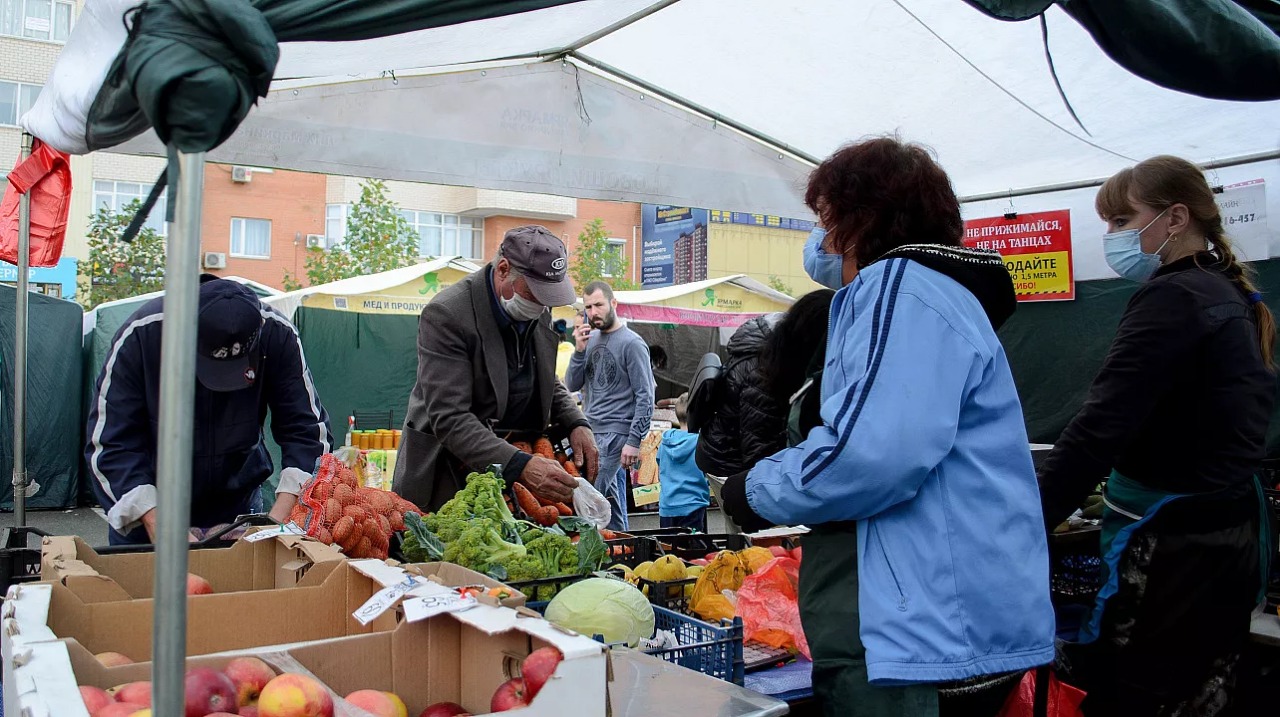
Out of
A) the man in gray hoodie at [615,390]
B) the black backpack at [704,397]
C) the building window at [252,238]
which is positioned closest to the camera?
the black backpack at [704,397]

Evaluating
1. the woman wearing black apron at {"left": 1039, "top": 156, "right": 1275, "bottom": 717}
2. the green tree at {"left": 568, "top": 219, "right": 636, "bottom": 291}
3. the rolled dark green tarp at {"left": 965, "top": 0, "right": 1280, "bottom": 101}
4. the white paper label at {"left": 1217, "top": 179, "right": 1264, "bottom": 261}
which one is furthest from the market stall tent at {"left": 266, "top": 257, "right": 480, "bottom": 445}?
the green tree at {"left": 568, "top": 219, "right": 636, "bottom": 291}

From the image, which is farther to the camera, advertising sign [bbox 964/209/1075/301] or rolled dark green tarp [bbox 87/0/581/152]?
advertising sign [bbox 964/209/1075/301]

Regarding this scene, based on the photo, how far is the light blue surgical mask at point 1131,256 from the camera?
10.5 feet

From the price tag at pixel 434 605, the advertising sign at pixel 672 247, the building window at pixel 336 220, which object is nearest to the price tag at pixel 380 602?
the price tag at pixel 434 605

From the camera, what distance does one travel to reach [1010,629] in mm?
1864

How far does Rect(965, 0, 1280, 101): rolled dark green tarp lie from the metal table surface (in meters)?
1.98

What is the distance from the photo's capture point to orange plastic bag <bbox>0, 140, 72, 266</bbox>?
Result: 4.36 metres

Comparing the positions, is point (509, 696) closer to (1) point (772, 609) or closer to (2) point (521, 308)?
(1) point (772, 609)

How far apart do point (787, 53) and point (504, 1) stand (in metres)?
2.79

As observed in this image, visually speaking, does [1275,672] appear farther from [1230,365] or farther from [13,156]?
[13,156]

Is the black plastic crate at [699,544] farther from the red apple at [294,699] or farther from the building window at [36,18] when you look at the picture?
the building window at [36,18]

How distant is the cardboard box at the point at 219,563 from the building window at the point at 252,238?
1283 inches

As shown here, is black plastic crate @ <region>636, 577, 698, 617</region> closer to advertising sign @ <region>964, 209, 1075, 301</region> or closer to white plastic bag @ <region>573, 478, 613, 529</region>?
white plastic bag @ <region>573, 478, 613, 529</region>

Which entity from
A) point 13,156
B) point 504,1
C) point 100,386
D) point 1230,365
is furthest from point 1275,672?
point 13,156
